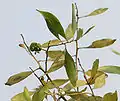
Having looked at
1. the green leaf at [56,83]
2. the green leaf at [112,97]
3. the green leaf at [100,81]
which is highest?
the green leaf at [56,83]

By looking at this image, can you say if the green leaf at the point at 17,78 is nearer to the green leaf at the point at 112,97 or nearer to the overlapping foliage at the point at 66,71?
the overlapping foliage at the point at 66,71

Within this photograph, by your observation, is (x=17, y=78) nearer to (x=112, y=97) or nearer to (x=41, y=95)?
(x=41, y=95)

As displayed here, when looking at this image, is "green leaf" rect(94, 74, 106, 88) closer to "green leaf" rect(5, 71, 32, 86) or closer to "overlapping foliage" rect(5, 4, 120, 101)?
"overlapping foliage" rect(5, 4, 120, 101)

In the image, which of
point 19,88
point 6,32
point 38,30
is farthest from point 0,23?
point 19,88

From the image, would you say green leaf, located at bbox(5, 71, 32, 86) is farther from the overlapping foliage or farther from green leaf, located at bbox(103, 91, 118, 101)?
green leaf, located at bbox(103, 91, 118, 101)

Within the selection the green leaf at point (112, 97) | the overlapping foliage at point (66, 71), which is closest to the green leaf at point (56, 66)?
the overlapping foliage at point (66, 71)

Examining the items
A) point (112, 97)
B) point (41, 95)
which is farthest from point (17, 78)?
point (112, 97)

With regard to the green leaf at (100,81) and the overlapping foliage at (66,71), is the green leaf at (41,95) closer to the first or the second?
the overlapping foliage at (66,71)

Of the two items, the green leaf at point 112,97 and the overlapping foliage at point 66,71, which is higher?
the overlapping foliage at point 66,71

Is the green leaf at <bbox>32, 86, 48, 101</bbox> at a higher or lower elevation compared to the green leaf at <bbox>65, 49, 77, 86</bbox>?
lower

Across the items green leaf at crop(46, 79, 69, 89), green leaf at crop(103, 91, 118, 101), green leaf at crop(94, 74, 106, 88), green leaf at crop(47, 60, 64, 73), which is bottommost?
green leaf at crop(94, 74, 106, 88)

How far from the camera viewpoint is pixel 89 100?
471 mm

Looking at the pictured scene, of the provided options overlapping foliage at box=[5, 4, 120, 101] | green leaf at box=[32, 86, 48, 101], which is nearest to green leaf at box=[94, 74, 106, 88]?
overlapping foliage at box=[5, 4, 120, 101]

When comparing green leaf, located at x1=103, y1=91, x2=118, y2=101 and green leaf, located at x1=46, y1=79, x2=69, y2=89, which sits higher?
green leaf, located at x1=46, y1=79, x2=69, y2=89
